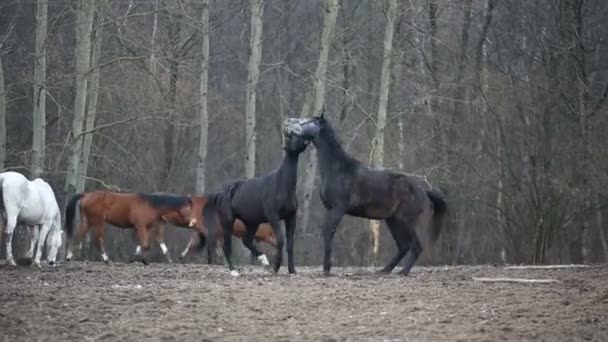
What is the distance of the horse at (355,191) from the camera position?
17.9 m

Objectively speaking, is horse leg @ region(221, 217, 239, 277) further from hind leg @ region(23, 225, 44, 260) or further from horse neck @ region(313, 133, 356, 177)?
hind leg @ region(23, 225, 44, 260)

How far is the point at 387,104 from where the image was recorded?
32.5 meters

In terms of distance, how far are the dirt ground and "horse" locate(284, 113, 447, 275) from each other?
1.52m

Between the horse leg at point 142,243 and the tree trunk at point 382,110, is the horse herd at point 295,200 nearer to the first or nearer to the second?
the horse leg at point 142,243

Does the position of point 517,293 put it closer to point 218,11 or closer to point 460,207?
point 460,207

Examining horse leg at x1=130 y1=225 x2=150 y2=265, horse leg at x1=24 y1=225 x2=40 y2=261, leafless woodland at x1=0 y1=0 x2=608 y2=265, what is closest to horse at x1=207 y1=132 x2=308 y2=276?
horse leg at x1=24 y1=225 x2=40 y2=261

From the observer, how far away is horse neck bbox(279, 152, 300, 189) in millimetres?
17531

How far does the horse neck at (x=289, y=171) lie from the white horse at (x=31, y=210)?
15.0ft

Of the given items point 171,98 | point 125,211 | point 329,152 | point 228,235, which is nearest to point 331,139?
point 329,152

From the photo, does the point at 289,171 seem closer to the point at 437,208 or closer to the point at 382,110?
the point at 437,208

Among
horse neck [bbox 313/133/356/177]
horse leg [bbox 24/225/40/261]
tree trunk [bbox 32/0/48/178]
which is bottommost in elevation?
horse leg [bbox 24/225/40/261]

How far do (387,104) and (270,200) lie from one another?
50.3 feet

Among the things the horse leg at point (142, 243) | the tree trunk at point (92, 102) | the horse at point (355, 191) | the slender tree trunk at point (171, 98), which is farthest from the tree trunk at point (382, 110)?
the horse at point (355, 191)

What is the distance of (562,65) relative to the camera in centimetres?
3058
